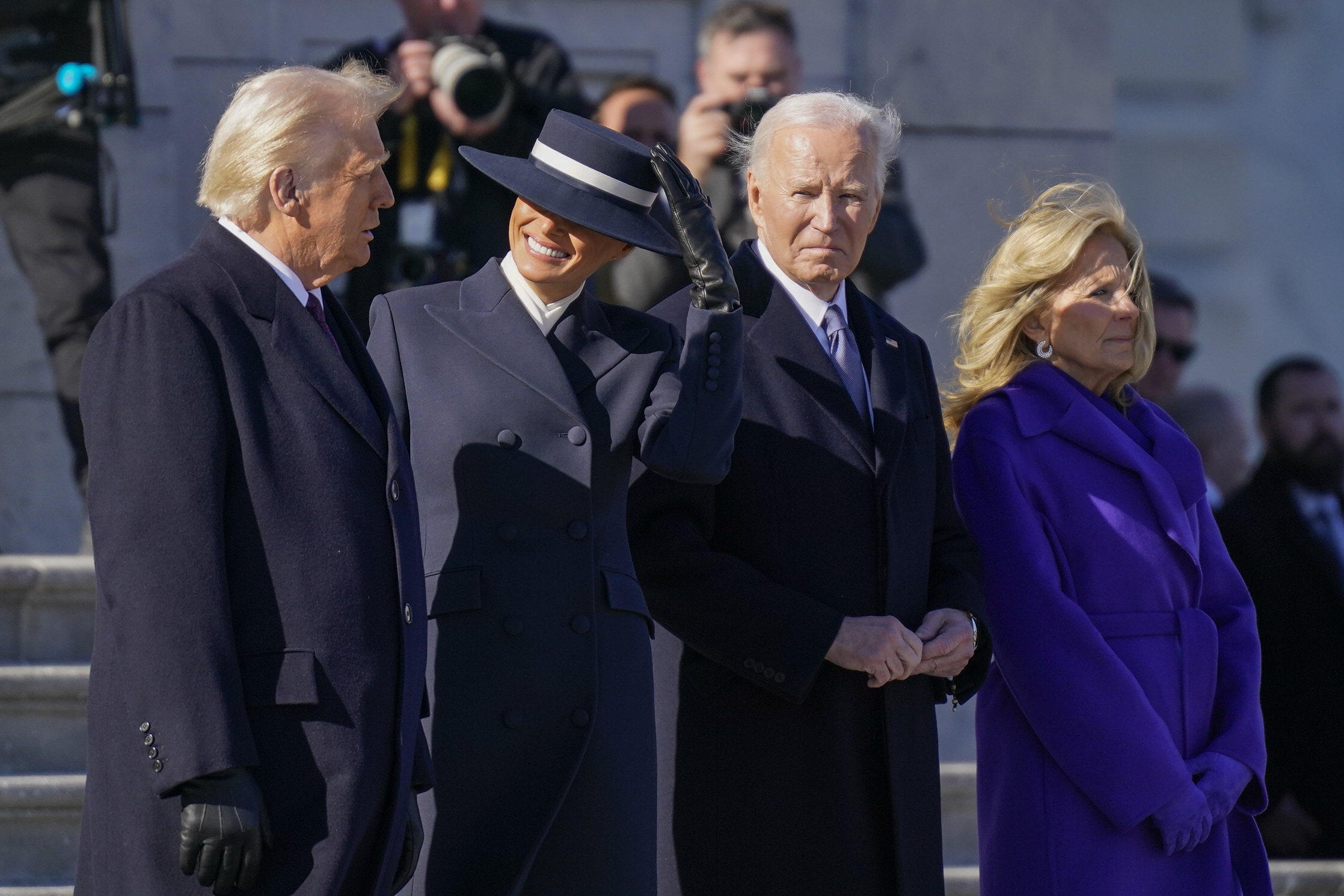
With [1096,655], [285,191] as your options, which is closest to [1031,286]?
[1096,655]

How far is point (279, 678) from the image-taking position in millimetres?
2006

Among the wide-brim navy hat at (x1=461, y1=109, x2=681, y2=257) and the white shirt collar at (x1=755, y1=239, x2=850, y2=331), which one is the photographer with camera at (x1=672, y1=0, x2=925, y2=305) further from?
the wide-brim navy hat at (x1=461, y1=109, x2=681, y2=257)

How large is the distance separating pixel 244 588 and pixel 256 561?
0.11ft

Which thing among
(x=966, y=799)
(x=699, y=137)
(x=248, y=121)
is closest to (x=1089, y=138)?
(x=699, y=137)

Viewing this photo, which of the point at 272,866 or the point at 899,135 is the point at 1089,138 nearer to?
the point at 899,135

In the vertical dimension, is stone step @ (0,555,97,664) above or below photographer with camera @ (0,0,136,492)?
below

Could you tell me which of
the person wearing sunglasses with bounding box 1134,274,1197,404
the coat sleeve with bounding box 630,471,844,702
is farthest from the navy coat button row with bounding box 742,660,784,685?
the person wearing sunglasses with bounding box 1134,274,1197,404

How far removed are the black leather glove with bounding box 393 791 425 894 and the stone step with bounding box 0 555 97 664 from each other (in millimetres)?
1914

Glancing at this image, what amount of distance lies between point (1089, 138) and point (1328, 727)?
234 cm

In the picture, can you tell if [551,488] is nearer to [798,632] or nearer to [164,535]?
[798,632]

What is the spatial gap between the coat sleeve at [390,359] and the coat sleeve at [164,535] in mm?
411

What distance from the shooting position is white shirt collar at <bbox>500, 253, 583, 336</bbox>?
2492 mm

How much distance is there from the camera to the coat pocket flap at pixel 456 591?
2.32 meters

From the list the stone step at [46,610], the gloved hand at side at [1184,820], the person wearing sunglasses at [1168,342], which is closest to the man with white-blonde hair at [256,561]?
the gloved hand at side at [1184,820]
